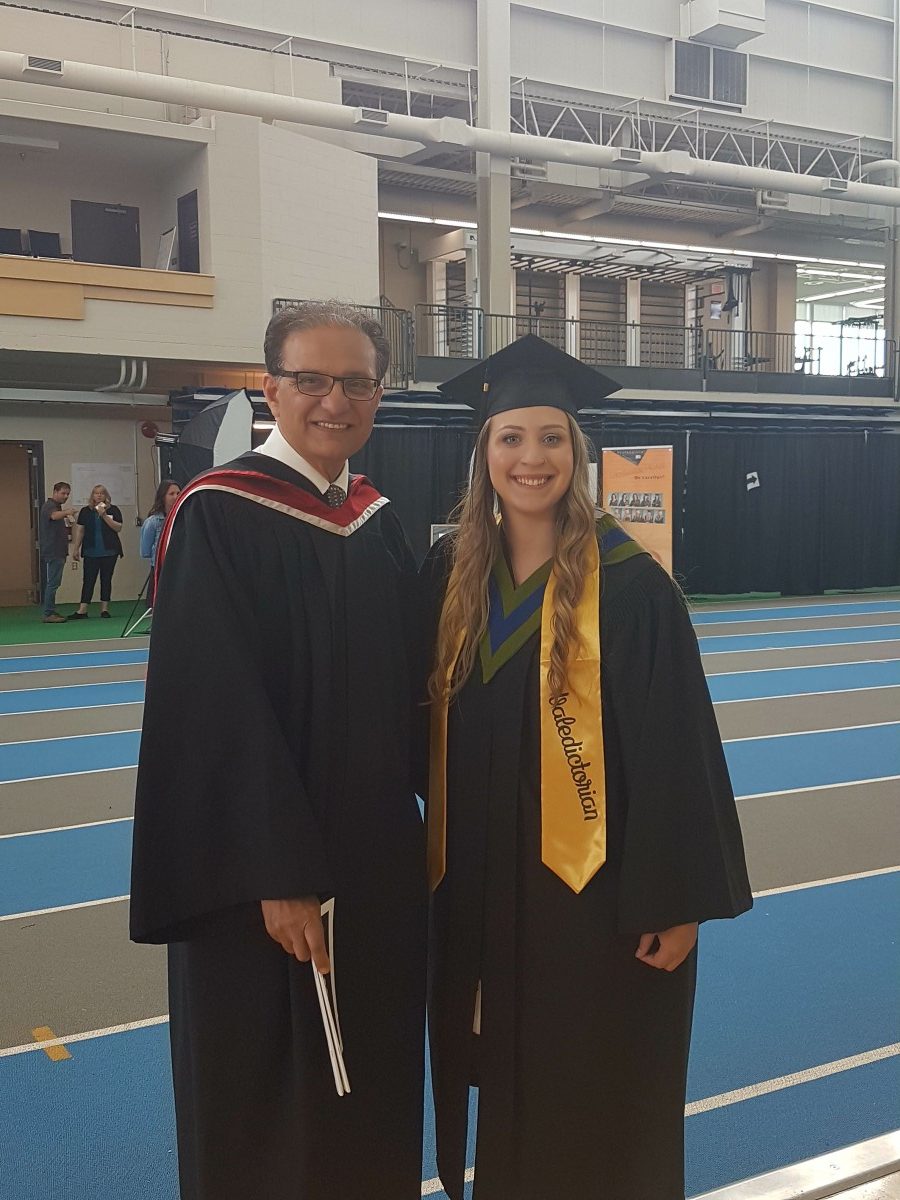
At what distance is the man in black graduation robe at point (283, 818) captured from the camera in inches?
79.1

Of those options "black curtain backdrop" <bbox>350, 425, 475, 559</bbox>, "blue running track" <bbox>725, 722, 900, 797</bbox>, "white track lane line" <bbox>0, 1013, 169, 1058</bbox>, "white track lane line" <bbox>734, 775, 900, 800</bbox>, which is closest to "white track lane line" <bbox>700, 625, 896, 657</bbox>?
"blue running track" <bbox>725, 722, 900, 797</bbox>

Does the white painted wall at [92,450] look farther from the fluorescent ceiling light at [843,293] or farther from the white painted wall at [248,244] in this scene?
the fluorescent ceiling light at [843,293]

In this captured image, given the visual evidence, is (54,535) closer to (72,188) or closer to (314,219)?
(314,219)

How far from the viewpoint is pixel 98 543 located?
14.6 metres

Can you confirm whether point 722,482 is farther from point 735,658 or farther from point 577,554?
point 577,554

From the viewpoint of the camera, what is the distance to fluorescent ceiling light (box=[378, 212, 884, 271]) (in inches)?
829

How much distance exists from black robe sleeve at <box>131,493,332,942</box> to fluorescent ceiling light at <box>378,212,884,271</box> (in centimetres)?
1946

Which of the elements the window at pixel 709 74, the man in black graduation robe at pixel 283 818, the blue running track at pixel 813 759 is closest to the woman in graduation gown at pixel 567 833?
the man in black graduation robe at pixel 283 818

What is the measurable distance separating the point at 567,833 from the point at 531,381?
944mm

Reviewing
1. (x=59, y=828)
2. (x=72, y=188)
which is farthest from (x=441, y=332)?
(x=59, y=828)

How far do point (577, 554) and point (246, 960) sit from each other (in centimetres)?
101

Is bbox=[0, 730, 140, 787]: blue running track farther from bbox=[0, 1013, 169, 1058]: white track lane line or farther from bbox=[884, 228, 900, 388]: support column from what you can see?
bbox=[884, 228, 900, 388]: support column

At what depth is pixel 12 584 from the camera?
1847cm

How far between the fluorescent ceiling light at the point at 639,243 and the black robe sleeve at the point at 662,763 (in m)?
19.3
